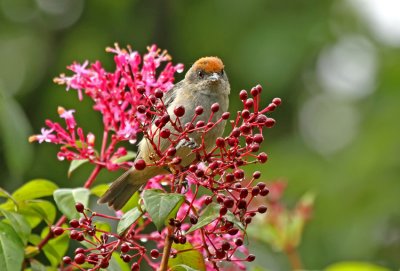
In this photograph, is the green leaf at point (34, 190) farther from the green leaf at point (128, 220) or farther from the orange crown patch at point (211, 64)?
Result: the orange crown patch at point (211, 64)

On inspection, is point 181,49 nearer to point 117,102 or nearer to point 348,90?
point 348,90

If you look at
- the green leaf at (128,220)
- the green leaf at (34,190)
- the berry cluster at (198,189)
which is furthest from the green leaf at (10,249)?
the green leaf at (128,220)

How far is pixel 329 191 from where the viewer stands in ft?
29.8

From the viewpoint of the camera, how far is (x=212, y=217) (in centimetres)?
288

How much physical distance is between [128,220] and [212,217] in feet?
1.10

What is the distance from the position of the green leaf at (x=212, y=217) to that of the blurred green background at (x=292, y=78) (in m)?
5.63

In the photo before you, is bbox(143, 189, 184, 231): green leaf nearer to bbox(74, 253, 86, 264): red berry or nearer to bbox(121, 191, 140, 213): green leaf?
bbox(74, 253, 86, 264): red berry

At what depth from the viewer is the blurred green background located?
868cm

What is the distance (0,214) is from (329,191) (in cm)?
626

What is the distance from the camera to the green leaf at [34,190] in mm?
3551

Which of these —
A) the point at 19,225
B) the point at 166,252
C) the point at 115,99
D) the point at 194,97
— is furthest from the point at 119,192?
the point at 166,252

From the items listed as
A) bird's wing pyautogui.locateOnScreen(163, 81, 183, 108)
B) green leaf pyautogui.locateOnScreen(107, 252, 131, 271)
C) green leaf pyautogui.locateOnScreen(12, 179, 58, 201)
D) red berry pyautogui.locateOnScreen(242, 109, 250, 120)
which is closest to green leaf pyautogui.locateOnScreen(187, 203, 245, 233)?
red berry pyautogui.locateOnScreen(242, 109, 250, 120)

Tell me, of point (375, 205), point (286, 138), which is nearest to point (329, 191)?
point (375, 205)

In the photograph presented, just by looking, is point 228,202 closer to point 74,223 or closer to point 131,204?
point 74,223
